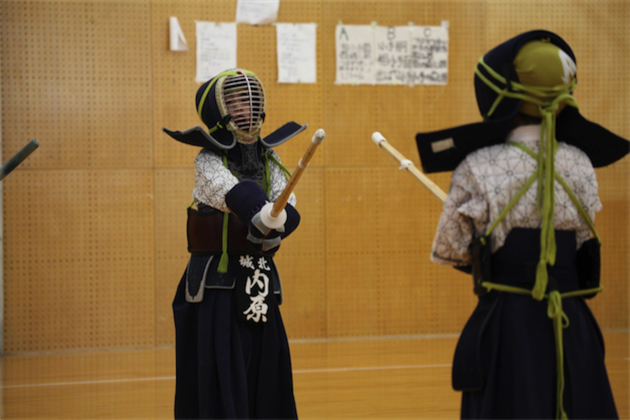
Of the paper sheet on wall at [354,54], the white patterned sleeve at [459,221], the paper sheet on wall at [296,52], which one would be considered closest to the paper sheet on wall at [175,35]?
the paper sheet on wall at [296,52]

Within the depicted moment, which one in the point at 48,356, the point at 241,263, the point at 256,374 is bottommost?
the point at 48,356

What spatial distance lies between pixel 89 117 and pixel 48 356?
1711mm

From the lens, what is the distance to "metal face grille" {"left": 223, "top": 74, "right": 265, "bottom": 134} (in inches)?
121

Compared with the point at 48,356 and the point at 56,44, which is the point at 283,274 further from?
the point at 56,44

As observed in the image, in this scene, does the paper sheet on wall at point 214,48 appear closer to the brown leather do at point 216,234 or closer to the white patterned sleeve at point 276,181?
the white patterned sleeve at point 276,181

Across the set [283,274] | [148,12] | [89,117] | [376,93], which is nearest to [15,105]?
[89,117]

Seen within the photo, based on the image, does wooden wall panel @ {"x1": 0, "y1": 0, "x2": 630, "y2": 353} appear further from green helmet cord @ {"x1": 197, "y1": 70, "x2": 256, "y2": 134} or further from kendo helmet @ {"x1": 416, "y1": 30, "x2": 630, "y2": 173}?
kendo helmet @ {"x1": 416, "y1": 30, "x2": 630, "y2": 173}

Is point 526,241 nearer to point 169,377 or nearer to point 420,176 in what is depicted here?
point 420,176

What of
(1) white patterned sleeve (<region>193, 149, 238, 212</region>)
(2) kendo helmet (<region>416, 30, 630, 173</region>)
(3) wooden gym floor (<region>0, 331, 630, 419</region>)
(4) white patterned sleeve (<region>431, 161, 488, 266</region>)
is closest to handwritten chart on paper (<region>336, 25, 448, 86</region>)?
(3) wooden gym floor (<region>0, 331, 630, 419</region>)

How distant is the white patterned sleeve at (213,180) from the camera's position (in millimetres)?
2967

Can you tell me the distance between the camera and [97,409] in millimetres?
3996

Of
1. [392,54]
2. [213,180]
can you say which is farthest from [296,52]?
[213,180]

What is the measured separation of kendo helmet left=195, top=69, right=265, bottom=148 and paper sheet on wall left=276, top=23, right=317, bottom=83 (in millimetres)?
2545

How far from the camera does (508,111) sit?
2.26 meters
